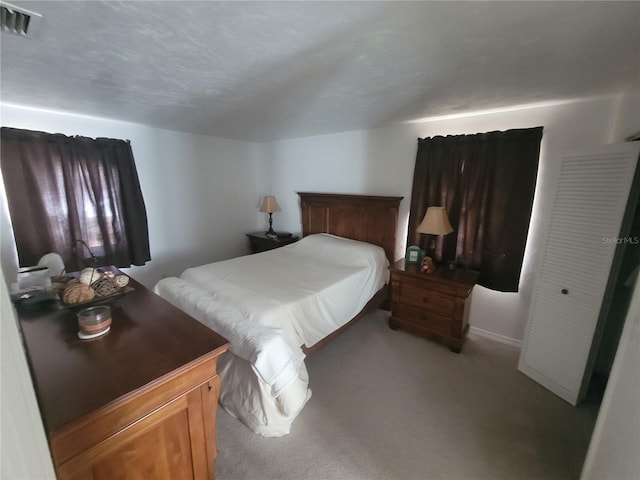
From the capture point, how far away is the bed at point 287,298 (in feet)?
5.16

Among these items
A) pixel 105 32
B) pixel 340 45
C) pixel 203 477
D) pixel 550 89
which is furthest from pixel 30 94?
pixel 550 89

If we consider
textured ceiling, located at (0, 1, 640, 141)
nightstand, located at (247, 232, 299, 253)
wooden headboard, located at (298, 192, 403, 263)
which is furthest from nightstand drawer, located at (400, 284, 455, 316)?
nightstand, located at (247, 232, 299, 253)

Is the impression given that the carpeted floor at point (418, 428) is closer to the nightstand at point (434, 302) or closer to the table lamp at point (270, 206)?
the nightstand at point (434, 302)

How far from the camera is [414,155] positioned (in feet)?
9.29

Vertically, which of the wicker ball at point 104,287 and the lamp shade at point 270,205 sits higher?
the lamp shade at point 270,205

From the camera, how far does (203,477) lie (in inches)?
44.5

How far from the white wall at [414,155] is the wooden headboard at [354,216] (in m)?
0.12

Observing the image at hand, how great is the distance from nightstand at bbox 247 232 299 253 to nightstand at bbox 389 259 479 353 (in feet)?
5.54

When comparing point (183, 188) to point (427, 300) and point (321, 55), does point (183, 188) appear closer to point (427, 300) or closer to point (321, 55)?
point (321, 55)

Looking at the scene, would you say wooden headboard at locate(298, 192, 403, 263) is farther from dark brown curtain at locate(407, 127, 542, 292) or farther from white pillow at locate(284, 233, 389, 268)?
dark brown curtain at locate(407, 127, 542, 292)

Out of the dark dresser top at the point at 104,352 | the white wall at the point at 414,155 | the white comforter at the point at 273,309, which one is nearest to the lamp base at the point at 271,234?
the white wall at the point at 414,155

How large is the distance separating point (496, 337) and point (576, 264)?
44.4 inches

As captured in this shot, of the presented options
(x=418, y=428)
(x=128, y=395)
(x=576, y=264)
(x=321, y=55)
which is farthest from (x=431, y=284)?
(x=128, y=395)

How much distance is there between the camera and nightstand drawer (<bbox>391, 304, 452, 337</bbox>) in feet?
7.98
